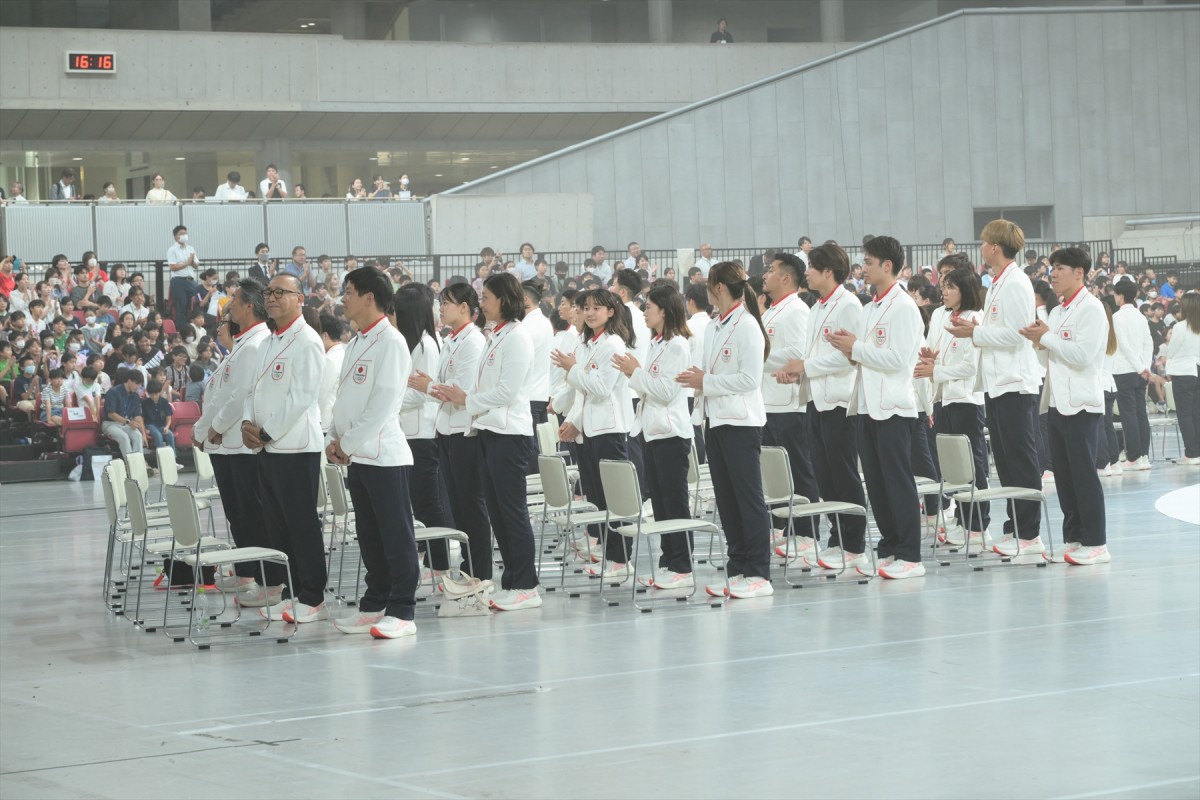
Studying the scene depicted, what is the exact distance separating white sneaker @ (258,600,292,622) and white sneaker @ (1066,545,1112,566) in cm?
461

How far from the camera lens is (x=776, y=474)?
8.95m

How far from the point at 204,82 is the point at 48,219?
6.87 metres

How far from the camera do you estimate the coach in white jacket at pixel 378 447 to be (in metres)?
7.48

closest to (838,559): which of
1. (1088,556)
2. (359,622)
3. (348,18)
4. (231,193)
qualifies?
(1088,556)

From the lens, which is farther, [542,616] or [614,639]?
[542,616]

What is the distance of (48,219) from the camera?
24062 millimetres

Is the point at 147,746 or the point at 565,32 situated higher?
Answer: the point at 565,32

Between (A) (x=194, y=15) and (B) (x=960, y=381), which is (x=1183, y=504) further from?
(A) (x=194, y=15)

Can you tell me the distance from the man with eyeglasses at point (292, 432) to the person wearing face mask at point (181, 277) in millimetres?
13906

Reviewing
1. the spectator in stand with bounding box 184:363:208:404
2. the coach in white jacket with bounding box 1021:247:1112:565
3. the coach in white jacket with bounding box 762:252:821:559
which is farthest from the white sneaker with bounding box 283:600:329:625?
the spectator in stand with bounding box 184:363:208:404

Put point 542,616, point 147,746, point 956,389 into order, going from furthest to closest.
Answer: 1. point 956,389
2. point 542,616
3. point 147,746

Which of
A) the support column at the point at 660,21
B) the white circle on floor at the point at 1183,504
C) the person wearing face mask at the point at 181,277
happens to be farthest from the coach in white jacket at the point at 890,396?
the support column at the point at 660,21

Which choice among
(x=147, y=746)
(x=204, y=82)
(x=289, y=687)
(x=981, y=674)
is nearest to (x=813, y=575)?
(x=981, y=674)

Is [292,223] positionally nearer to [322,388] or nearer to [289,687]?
[322,388]
